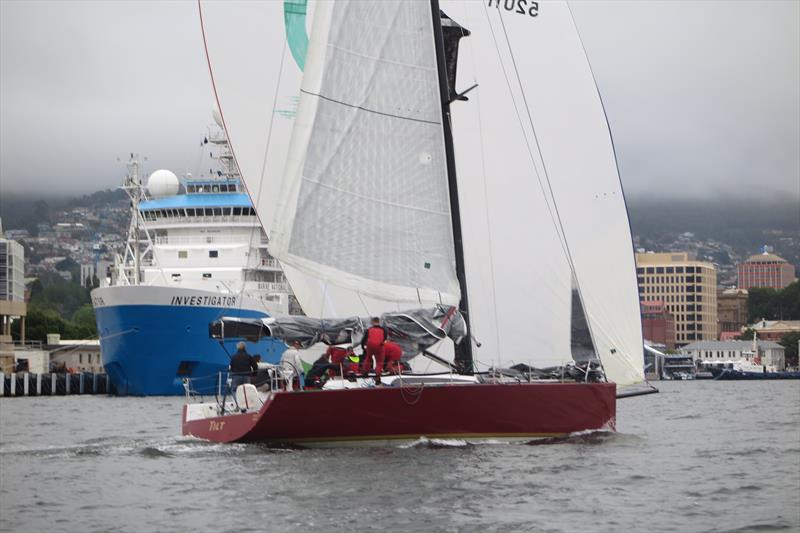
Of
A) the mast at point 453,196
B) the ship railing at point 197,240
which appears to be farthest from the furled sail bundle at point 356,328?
the ship railing at point 197,240

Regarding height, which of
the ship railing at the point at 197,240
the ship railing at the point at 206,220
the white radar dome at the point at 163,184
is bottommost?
the ship railing at the point at 197,240

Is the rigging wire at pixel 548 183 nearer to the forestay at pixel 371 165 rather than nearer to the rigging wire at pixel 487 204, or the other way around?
the rigging wire at pixel 487 204

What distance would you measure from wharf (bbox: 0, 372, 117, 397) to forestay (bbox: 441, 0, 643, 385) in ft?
135

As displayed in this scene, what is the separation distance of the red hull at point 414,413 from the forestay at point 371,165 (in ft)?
6.56

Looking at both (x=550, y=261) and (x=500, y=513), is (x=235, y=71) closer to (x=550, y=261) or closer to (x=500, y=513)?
(x=550, y=261)

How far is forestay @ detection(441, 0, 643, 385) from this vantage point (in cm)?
2323

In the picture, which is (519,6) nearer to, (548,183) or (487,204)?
(548,183)

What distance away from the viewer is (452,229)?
21.7 m

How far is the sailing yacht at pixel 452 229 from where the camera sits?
20188 mm

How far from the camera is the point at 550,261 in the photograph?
2328 centimetres

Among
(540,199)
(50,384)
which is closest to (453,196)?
(540,199)

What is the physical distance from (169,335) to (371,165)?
30394 millimetres

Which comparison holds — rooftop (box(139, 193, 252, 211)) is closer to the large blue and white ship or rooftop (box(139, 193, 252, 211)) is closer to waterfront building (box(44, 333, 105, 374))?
the large blue and white ship

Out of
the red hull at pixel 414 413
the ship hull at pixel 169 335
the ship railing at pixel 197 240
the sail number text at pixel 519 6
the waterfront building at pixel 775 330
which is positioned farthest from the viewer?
the waterfront building at pixel 775 330
